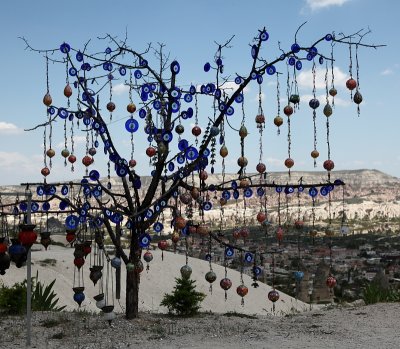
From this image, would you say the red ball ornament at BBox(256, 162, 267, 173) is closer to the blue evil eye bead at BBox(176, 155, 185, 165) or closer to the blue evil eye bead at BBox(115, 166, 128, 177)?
the blue evil eye bead at BBox(176, 155, 185, 165)

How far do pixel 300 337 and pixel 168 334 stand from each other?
2474 millimetres

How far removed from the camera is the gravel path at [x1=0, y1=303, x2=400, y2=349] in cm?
963

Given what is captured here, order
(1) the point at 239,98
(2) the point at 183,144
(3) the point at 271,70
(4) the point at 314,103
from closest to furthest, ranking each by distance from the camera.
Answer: (2) the point at 183,144
(4) the point at 314,103
(3) the point at 271,70
(1) the point at 239,98

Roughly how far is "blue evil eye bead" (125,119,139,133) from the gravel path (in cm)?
361

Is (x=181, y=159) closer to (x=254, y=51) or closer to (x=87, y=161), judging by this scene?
(x=87, y=161)

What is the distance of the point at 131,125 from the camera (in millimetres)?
9477

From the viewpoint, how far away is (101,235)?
919cm

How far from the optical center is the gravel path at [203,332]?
9.63 metres

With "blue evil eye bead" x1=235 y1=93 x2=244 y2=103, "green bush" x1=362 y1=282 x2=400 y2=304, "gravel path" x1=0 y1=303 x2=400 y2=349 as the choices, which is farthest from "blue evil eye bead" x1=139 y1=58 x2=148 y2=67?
"green bush" x1=362 y1=282 x2=400 y2=304

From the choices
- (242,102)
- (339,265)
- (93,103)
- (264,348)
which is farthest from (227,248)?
(339,265)

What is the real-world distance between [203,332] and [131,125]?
422cm

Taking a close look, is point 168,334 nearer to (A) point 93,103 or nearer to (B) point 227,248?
(B) point 227,248

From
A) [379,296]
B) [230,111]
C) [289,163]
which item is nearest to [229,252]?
[289,163]

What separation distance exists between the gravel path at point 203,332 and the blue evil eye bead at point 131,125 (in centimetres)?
361
